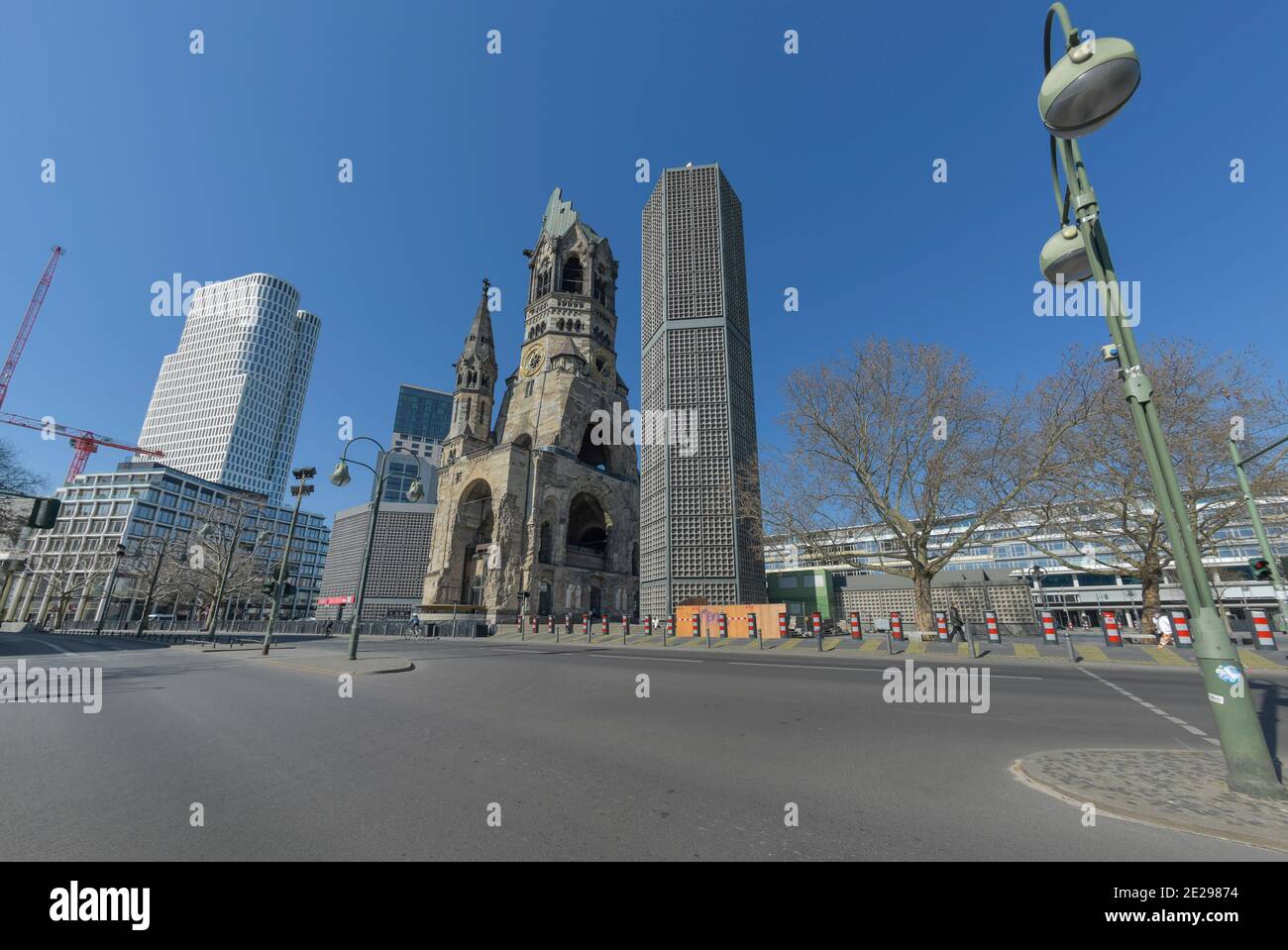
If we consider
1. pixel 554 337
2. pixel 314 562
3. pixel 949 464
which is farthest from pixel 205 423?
pixel 949 464

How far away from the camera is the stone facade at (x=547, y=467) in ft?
134

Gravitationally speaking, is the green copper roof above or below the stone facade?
above

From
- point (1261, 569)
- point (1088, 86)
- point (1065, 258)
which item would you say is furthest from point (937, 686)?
point (1261, 569)

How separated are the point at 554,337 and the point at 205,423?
113 meters

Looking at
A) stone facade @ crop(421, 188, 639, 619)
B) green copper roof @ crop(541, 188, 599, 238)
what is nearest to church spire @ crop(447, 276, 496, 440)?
stone facade @ crop(421, 188, 639, 619)

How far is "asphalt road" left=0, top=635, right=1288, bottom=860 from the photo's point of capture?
2.85 metres

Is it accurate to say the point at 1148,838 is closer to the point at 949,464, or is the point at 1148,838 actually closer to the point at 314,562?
the point at 949,464

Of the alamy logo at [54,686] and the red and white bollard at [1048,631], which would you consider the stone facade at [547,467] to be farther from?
the red and white bollard at [1048,631]

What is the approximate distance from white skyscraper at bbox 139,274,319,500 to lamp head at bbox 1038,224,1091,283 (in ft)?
462

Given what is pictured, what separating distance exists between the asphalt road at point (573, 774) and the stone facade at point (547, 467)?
30734mm

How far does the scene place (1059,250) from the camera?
187 inches

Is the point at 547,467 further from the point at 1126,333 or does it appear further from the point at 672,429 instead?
the point at 1126,333
